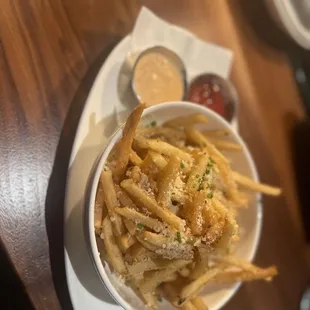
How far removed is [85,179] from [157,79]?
0.43 m

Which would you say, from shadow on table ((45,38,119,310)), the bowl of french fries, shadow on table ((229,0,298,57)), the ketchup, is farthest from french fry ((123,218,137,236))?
shadow on table ((229,0,298,57))

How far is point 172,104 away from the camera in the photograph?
4.41 ft

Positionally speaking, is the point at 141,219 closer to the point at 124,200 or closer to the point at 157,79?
the point at 124,200

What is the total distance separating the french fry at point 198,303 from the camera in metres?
1.38

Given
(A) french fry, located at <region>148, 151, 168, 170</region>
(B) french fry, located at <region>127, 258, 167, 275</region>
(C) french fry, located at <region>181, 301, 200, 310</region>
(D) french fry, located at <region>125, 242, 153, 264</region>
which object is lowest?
(C) french fry, located at <region>181, 301, 200, 310</region>

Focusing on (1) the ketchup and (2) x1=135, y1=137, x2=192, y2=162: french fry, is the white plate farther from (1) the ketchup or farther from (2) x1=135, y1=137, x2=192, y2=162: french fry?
(1) the ketchup

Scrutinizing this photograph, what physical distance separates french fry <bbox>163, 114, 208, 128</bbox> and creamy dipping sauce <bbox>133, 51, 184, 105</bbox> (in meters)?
0.12

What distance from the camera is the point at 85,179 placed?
1355mm

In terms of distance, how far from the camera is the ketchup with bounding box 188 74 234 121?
173 cm

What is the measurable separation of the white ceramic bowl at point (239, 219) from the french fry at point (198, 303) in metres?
0.10

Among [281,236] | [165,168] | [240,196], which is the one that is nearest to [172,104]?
[165,168]

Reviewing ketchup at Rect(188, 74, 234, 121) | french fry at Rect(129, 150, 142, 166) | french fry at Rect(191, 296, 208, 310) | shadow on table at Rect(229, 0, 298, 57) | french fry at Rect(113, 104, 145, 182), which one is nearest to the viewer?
french fry at Rect(113, 104, 145, 182)

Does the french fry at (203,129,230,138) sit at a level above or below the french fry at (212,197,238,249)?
above

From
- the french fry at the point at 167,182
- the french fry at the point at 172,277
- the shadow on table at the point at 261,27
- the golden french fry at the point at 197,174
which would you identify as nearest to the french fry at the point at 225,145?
the golden french fry at the point at 197,174
